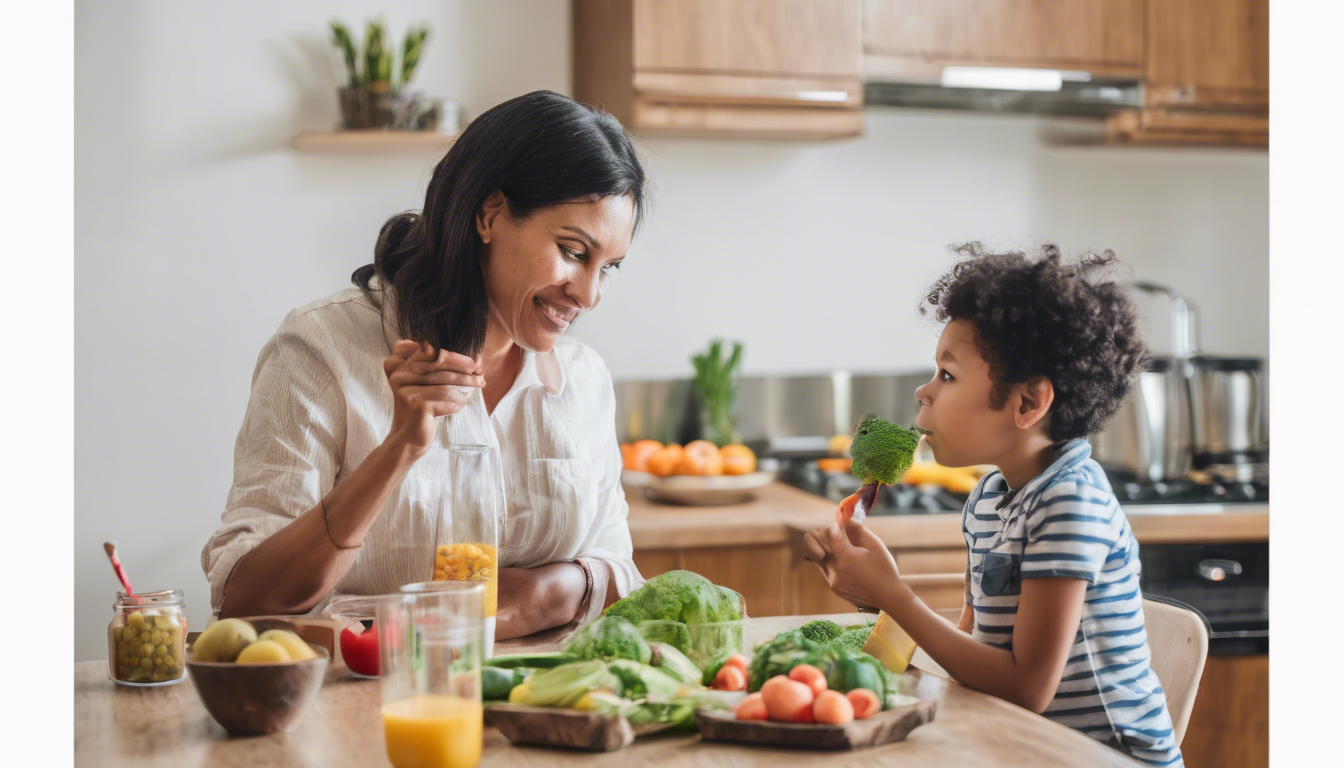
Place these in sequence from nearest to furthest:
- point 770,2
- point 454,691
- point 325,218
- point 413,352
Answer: point 454,691 < point 413,352 < point 770,2 < point 325,218

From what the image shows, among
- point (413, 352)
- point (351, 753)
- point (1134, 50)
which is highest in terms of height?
point (1134, 50)

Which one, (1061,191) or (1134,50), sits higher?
(1134,50)

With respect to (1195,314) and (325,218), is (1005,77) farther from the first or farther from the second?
(325,218)

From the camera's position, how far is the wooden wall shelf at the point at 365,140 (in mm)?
2805

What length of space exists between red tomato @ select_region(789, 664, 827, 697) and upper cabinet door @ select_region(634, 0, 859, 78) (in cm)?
192

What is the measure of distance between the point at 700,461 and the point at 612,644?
1.66 meters

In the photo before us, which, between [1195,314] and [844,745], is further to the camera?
[1195,314]

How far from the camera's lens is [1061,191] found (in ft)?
11.0

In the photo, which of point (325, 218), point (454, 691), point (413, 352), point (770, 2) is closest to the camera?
point (454, 691)

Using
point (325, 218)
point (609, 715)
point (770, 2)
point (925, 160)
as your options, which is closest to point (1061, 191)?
point (925, 160)

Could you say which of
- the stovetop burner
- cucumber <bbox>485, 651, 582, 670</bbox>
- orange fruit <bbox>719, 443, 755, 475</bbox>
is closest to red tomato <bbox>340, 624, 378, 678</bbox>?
cucumber <bbox>485, 651, 582, 670</bbox>

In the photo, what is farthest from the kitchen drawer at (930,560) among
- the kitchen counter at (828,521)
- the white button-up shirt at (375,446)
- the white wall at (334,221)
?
the white button-up shirt at (375,446)

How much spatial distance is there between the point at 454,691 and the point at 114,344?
222cm

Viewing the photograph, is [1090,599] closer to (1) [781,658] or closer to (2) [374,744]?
(1) [781,658]
